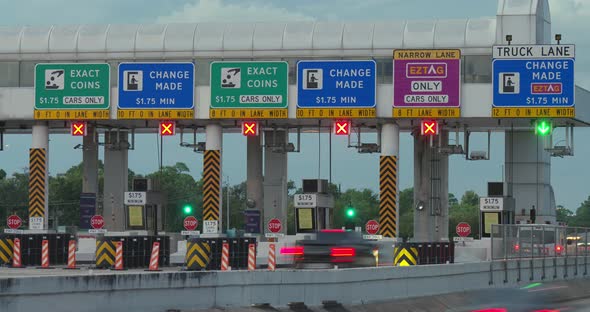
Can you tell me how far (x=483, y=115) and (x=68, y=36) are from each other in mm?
18230

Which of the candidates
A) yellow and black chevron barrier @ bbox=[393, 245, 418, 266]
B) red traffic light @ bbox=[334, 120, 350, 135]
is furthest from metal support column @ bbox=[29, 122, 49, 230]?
yellow and black chevron barrier @ bbox=[393, 245, 418, 266]

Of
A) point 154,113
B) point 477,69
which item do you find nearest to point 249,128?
point 154,113

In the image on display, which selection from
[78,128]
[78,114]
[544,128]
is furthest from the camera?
[78,128]

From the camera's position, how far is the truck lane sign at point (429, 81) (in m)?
49.8

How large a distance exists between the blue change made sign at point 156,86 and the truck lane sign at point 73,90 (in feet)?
3.12

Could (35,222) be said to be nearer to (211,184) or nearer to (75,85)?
(75,85)

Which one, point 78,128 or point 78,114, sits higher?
point 78,114

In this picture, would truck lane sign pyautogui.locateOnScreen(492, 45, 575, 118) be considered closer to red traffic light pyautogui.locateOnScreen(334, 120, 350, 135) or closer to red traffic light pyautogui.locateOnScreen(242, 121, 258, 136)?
red traffic light pyautogui.locateOnScreen(334, 120, 350, 135)

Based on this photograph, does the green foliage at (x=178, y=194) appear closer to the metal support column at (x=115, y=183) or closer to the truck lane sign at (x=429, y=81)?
the metal support column at (x=115, y=183)

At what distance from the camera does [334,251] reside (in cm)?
3678

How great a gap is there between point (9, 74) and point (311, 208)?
47.4 ft

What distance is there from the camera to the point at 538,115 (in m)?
48.8

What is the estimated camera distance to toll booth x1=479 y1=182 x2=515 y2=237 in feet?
179

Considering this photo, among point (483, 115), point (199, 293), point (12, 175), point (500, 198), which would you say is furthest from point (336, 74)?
point (12, 175)
